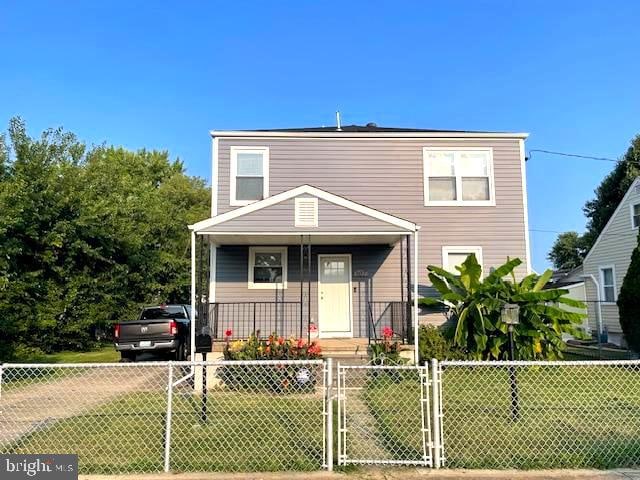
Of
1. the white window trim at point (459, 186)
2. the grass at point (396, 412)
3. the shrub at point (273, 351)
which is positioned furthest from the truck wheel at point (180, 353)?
the white window trim at point (459, 186)

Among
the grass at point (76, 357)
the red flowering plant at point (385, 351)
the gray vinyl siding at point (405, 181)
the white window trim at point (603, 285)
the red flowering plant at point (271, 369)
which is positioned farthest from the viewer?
the white window trim at point (603, 285)

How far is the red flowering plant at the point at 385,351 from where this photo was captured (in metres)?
9.50

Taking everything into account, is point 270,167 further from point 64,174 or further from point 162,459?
point 162,459

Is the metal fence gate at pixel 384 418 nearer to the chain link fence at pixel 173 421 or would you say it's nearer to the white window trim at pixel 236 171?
the chain link fence at pixel 173 421

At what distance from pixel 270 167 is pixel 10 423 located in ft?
26.4

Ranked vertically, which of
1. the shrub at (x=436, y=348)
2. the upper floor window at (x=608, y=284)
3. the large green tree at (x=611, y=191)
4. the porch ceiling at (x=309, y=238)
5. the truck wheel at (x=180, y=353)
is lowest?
the truck wheel at (x=180, y=353)

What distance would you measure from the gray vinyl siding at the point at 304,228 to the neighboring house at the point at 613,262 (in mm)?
10916

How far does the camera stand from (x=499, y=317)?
1030cm

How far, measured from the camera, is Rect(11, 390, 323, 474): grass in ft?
15.1

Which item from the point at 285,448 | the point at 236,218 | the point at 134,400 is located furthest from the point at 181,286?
the point at 285,448

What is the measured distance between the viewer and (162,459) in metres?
4.69

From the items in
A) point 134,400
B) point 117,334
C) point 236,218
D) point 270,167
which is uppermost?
point 270,167

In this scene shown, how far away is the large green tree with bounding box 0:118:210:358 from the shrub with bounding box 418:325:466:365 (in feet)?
30.9

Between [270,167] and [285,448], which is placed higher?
[270,167]
